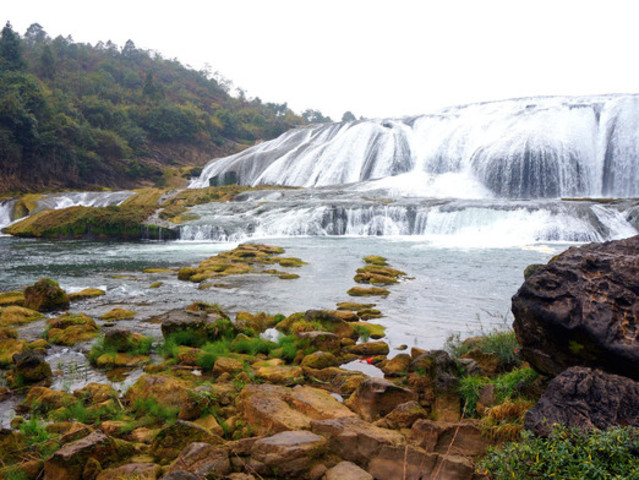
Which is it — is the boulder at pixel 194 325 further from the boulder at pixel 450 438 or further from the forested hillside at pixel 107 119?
the forested hillside at pixel 107 119

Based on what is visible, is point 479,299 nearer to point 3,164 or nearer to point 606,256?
point 606,256

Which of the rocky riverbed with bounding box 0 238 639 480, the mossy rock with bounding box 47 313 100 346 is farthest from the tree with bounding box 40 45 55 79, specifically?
the rocky riverbed with bounding box 0 238 639 480

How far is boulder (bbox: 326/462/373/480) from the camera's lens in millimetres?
3029

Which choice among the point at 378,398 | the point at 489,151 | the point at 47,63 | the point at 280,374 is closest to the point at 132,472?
the point at 378,398

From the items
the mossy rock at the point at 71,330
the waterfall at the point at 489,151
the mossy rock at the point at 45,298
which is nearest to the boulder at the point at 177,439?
the mossy rock at the point at 71,330

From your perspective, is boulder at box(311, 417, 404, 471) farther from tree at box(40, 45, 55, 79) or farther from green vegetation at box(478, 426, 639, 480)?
tree at box(40, 45, 55, 79)

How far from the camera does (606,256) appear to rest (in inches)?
147

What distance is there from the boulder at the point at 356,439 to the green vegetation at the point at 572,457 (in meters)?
0.81

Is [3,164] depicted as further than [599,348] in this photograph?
Yes

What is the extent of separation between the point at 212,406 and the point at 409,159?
121 feet

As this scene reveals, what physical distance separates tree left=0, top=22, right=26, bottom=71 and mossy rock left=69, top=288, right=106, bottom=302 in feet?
184

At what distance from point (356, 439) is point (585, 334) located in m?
1.89

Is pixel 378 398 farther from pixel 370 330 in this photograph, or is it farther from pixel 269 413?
pixel 370 330

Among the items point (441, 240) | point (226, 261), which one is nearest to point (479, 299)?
point (226, 261)
